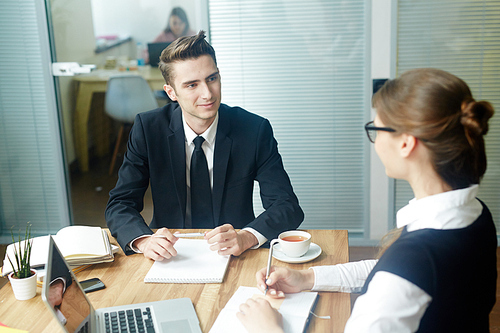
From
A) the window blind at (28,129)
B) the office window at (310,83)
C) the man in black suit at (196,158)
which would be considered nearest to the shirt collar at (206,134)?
the man in black suit at (196,158)

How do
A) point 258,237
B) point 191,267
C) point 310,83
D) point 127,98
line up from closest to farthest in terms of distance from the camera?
point 191,267, point 258,237, point 310,83, point 127,98

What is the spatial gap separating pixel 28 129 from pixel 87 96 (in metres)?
0.44

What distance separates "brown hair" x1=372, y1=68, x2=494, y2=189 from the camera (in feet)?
2.76

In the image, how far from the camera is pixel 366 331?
81cm

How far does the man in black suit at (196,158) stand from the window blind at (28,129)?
4.58 feet

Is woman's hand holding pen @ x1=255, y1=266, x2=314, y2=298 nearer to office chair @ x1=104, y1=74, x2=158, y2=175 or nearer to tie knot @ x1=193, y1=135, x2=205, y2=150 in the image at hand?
tie knot @ x1=193, y1=135, x2=205, y2=150

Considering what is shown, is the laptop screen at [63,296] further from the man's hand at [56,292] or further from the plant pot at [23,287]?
the plant pot at [23,287]

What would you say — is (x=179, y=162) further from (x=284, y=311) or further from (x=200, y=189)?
(x=284, y=311)

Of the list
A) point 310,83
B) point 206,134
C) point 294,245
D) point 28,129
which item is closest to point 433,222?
point 294,245

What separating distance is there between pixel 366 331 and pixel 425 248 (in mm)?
173

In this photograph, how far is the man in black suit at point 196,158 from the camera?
168cm

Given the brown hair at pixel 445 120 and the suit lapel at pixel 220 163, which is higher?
the brown hair at pixel 445 120

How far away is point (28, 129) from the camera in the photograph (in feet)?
9.60

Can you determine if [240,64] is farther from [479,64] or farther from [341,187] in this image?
[479,64]
